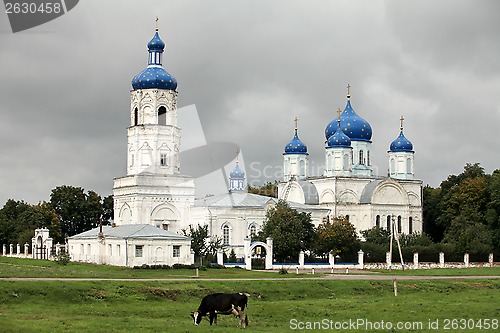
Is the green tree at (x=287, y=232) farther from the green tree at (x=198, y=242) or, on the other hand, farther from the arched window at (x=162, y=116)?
the arched window at (x=162, y=116)

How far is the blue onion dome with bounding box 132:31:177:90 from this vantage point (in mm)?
68375

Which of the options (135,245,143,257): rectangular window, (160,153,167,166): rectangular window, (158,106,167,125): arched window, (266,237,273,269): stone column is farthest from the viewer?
(158,106,167,125): arched window

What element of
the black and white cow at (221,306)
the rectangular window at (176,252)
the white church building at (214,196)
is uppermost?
the white church building at (214,196)

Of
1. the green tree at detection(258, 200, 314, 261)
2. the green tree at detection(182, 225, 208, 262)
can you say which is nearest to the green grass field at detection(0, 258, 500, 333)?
the green tree at detection(182, 225, 208, 262)

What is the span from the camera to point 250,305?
31.0m

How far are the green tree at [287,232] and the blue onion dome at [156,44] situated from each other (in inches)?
618

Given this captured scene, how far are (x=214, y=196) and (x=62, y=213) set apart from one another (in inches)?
716

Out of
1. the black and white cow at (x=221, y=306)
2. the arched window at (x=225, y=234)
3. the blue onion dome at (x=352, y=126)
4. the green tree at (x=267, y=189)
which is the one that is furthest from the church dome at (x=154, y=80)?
the black and white cow at (x=221, y=306)

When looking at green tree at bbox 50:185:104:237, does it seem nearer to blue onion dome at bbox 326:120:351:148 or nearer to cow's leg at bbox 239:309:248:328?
blue onion dome at bbox 326:120:351:148

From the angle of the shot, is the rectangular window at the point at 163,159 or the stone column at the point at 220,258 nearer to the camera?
the stone column at the point at 220,258

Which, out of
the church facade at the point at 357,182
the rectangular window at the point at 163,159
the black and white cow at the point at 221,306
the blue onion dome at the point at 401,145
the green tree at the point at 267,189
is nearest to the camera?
the black and white cow at the point at 221,306

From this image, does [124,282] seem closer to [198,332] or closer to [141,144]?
[198,332]

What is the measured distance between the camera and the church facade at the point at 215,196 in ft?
225

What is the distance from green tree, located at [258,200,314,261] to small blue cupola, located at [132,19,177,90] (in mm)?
13051
